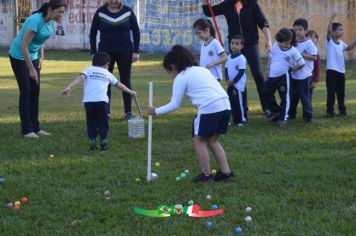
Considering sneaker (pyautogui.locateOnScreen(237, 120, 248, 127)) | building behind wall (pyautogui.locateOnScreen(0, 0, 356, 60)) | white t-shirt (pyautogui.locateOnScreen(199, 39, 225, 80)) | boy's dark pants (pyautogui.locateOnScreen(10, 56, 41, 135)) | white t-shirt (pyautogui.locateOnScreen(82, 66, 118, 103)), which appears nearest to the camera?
white t-shirt (pyautogui.locateOnScreen(82, 66, 118, 103))

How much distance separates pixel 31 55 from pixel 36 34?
349 mm

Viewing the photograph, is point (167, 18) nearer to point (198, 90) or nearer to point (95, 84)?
point (95, 84)

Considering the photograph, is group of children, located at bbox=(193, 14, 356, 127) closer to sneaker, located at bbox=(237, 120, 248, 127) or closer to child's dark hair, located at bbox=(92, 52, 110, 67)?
sneaker, located at bbox=(237, 120, 248, 127)

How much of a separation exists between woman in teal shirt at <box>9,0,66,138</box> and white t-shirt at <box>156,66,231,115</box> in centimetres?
276

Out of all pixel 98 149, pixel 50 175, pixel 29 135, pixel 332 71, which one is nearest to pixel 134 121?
pixel 98 149

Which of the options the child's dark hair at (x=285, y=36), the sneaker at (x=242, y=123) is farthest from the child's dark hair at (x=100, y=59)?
the child's dark hair at (x=285, y=36)

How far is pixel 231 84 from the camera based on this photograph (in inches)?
357

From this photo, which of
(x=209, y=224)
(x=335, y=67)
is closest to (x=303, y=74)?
(x=335, y=67)

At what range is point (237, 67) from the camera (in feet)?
29.5

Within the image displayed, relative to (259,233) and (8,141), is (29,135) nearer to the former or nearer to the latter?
(8,141)

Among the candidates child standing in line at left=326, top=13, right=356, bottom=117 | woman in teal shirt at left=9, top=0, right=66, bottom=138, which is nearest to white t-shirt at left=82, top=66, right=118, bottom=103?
woman in teal shirt at left=9, top=0, right=66, bottom=138

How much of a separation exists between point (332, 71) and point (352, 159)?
3397mm

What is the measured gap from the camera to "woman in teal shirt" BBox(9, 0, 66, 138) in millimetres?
7703

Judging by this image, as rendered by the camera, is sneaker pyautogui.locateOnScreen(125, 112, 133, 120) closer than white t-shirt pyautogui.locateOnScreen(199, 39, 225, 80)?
No
